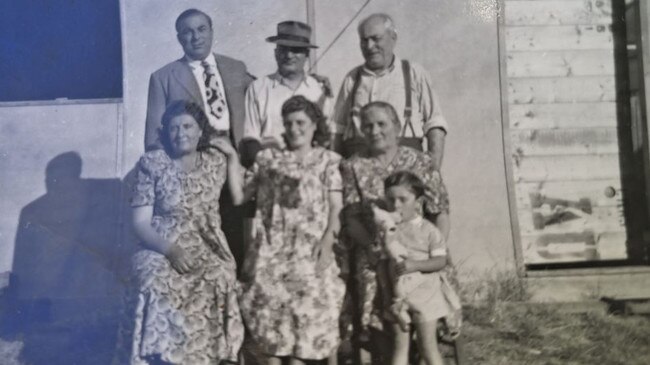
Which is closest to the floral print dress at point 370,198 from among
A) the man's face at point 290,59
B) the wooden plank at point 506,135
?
the man's face at point 290,59

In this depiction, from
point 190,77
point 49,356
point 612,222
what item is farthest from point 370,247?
point 49,356

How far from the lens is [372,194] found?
10.5ft

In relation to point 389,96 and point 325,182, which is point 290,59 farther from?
point 325,182

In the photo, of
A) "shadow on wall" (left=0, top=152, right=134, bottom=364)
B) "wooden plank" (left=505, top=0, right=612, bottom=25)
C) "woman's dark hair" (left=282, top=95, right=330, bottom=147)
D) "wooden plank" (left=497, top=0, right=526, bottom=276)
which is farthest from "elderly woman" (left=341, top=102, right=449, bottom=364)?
"shadow on wall" (left=0, top=152, right=134, bottom=364)

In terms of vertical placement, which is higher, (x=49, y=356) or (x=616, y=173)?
(x=616, y=173)

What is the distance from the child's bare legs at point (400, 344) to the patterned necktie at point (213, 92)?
1521mm

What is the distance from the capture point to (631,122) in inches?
156

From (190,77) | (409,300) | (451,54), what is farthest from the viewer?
(451,54)

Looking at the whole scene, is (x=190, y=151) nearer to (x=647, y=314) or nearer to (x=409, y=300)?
(x=409, y=300)

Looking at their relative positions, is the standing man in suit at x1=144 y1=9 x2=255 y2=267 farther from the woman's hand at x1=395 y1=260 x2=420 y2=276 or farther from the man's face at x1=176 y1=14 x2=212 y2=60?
the woman's hand at x1=395 y1=260 x2=420 y2=276

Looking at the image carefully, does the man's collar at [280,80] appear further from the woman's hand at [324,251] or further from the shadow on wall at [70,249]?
the shadow on wall at [70,249]

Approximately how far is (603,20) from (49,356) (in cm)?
387

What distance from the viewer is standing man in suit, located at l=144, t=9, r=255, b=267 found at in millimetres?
3512

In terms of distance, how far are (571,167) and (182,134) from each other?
239 centimetres
